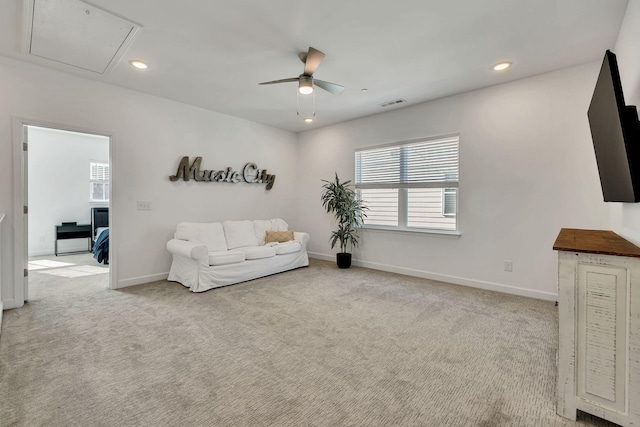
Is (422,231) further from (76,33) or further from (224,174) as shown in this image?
(76,33)

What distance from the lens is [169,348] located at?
2.31 m

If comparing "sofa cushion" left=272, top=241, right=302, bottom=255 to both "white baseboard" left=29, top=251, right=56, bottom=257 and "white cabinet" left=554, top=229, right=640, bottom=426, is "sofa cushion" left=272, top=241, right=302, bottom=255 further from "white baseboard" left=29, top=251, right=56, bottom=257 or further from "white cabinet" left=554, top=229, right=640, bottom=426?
"white baseboard" left=29, top=251, right=56, bottom=257

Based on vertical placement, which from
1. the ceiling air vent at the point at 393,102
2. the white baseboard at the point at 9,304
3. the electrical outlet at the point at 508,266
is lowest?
the white baseboard at the point at 9,304

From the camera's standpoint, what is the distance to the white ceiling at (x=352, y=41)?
7.53 feet

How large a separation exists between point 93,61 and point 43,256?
205 inches

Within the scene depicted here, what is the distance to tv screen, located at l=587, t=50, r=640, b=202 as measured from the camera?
1580mm

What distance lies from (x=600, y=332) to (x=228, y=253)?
3861 millimetres

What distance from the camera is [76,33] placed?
2.61 m

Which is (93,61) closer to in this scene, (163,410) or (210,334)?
(210,334)

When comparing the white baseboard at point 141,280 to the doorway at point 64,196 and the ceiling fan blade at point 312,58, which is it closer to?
the doorway at point 64,196

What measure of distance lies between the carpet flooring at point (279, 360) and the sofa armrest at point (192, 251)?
1.59 feet

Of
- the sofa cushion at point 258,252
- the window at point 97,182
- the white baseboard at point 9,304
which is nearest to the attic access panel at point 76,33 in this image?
the white baseboard at point 9,304

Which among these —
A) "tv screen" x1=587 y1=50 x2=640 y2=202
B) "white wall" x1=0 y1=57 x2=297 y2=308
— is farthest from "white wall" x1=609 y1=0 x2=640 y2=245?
"white wall" x1=0 y1=57 x2=297 y2=308

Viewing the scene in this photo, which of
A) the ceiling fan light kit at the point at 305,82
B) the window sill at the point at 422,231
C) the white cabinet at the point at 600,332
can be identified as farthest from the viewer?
the window sill at the point at 422,231
